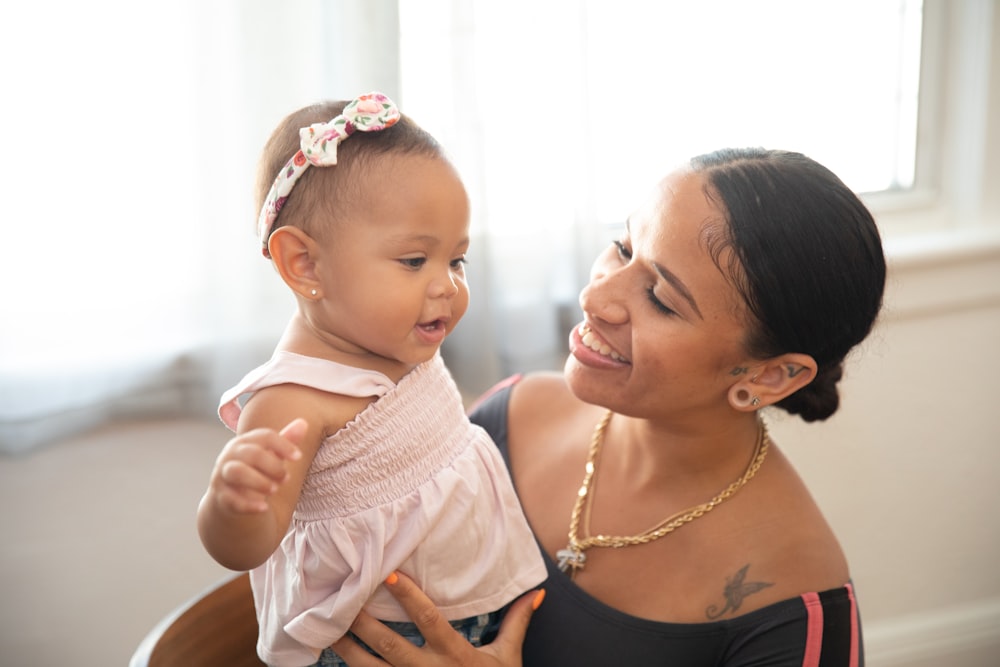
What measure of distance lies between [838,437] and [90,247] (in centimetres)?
174

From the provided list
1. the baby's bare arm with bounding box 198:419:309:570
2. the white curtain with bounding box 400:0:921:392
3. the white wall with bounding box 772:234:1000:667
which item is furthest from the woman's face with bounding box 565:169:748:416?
the white wall with bounding box 772:234:1000:667

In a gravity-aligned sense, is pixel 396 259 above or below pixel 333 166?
Answer: below

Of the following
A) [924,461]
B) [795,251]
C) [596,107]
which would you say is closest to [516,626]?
[795,251]

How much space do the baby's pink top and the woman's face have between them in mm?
220

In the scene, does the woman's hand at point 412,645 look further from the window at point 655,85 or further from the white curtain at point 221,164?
the window at point 655,85

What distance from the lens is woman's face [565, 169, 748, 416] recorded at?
128 cm

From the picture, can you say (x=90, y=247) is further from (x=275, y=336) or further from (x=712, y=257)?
A: (x=712, y=257)

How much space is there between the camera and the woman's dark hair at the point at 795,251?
1.25 metres

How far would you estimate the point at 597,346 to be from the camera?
1.37 m

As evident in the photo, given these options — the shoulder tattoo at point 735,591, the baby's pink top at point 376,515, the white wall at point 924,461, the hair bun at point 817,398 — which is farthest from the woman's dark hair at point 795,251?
the white wall at point 924,461

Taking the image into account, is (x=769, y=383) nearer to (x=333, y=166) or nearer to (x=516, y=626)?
(x=516, y=626)

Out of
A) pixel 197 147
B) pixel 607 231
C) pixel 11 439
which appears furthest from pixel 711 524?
pixel 11 439

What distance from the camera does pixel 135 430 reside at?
1887mm

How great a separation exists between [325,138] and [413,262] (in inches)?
6.7
